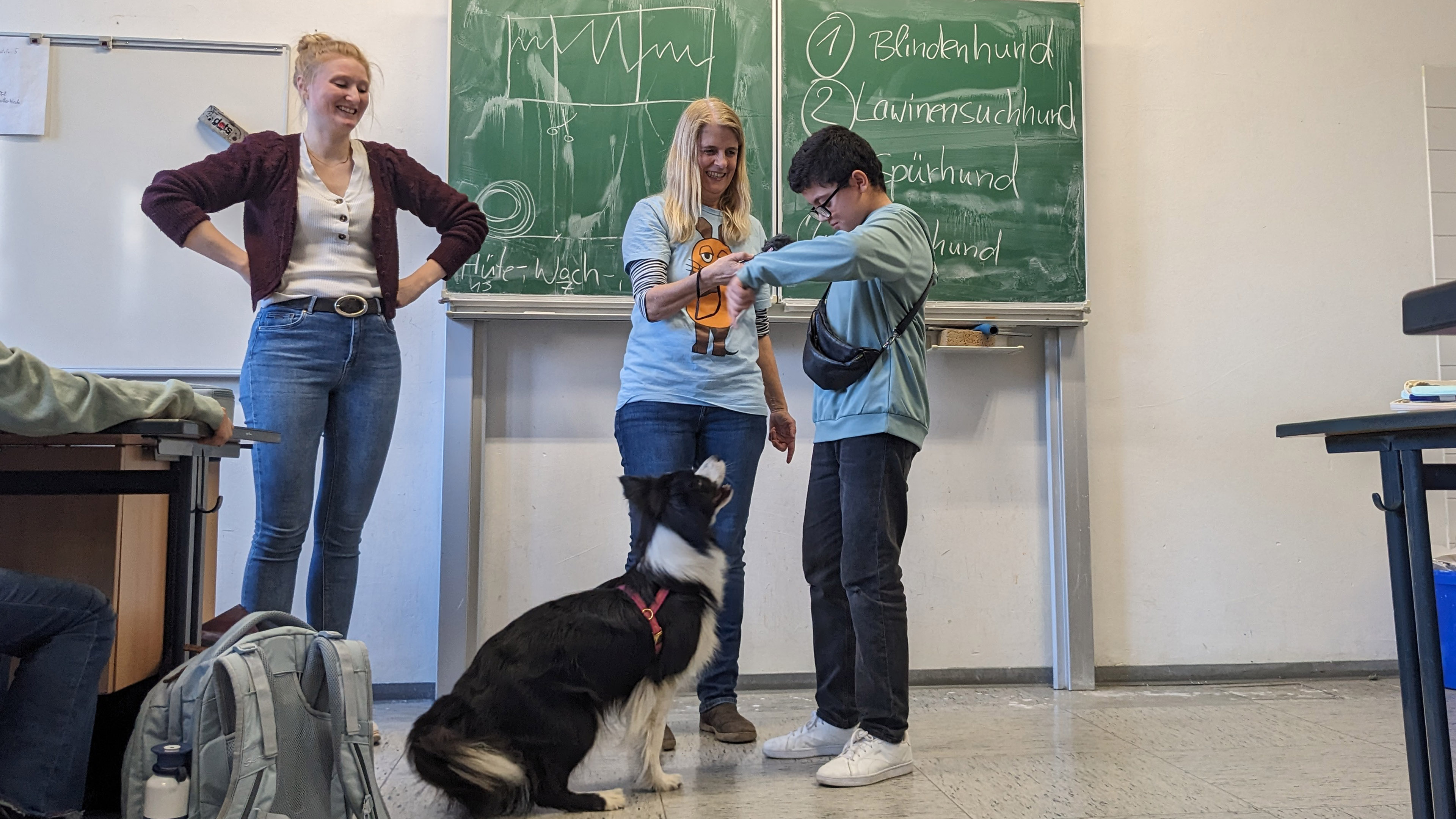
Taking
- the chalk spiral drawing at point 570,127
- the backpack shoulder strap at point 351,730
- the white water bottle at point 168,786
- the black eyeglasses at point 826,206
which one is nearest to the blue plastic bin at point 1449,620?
the black eyeglasses at point 826,206

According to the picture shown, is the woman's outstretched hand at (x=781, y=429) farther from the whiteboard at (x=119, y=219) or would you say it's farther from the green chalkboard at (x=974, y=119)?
the whiteboard at (x=119, y=219)

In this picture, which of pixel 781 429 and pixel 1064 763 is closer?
pixel 1064 763

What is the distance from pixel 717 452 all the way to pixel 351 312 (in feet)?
3.01

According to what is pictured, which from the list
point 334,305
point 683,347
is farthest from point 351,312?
point 683,347

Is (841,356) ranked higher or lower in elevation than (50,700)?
higher

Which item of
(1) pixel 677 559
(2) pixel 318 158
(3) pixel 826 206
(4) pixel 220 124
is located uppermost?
(4) pixel 220 124

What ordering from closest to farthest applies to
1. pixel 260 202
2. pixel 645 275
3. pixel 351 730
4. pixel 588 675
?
1. pixel 351 730
2. pixel 588 675
3. pixel 260 202
4. pixel 645 275

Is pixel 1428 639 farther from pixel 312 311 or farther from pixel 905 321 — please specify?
pixel 312 311

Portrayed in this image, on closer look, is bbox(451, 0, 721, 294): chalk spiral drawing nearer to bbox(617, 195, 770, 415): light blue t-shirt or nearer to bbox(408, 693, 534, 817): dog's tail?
bbox(617, 195, 770, 415): light blue t-shirt

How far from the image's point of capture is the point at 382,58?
3.14 meters

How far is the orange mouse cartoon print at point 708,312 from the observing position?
96.7 inches

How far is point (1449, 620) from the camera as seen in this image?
2.99 meters

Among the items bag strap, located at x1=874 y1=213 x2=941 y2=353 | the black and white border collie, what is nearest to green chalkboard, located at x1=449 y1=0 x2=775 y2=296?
bag strap, located at x1=874 y1=213 x2=941 y2=353

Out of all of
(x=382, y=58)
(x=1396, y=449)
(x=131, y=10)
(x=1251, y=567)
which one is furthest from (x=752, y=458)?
(x=131, y=10)
